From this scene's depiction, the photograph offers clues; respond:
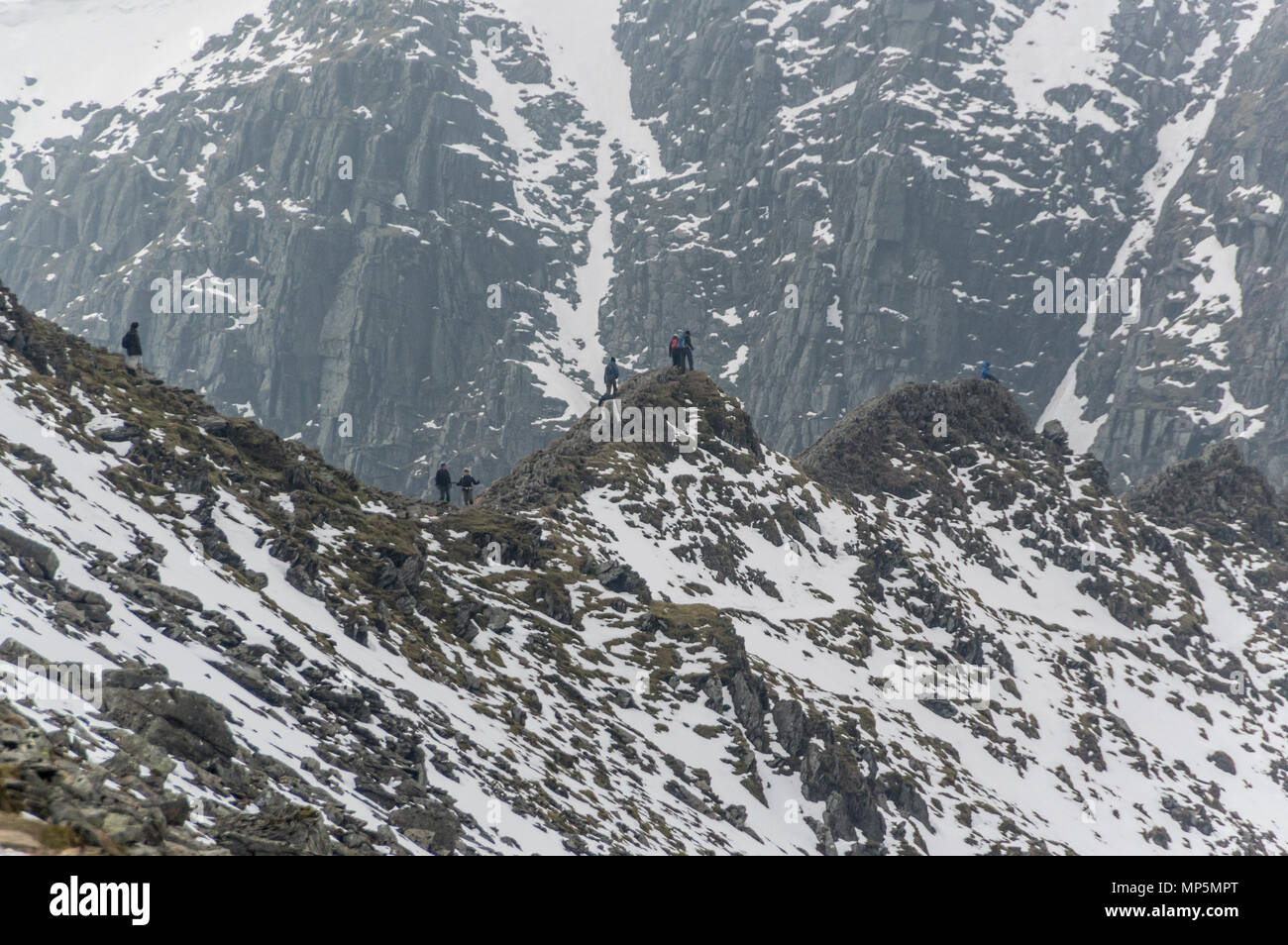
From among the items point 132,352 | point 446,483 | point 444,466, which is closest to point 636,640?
point 444,466

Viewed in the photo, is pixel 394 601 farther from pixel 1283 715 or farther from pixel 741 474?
pixel 1283 715

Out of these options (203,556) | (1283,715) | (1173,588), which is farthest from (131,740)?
(1173,588)

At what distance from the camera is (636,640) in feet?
204

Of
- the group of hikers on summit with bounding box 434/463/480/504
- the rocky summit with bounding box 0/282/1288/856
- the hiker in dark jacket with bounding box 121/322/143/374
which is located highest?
the hiker in dark jacket with bounding box 121/322/143/374

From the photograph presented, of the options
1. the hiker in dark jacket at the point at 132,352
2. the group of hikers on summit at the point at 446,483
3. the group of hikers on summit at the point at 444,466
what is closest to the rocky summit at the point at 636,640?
the hiker in dark jacket at the point at 132,352

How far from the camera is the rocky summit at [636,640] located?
82.9ft

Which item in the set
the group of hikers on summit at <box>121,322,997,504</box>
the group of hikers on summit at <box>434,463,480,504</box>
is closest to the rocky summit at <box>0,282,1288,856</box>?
the group of hikers on summit at <box>121,322,997,504</box>

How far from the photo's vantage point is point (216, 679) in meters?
29.0

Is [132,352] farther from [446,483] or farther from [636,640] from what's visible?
[636,640]

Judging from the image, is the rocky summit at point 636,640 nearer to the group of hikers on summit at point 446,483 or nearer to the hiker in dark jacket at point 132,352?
the hiker in dark jacket at point 132,352

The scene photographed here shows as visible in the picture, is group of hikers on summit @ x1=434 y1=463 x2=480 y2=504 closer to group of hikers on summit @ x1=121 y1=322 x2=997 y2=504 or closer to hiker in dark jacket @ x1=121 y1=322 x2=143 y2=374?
group of hikers on summit @ x1=121 y1=322 x2=997 y2=504

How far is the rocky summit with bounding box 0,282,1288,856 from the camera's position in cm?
2527
